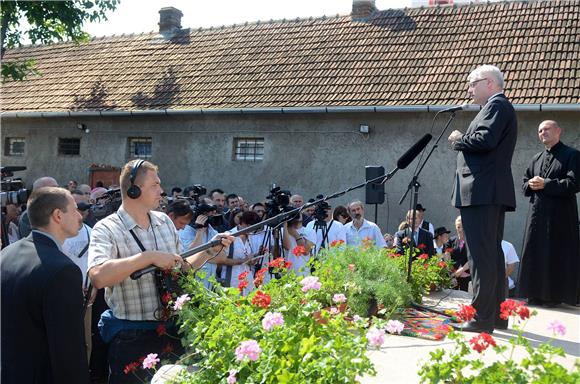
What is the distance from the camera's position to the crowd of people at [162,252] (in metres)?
3.11

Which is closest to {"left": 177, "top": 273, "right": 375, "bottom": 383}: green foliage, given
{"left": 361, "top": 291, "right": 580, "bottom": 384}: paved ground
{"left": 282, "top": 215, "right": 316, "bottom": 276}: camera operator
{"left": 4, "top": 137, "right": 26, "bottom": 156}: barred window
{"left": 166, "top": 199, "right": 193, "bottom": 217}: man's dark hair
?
{"left": 361, "top": 291, "right": 580, "bottom": 384}: paved ground

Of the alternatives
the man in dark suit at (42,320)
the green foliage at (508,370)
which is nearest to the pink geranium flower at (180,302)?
the man in dark suit at (42,320)

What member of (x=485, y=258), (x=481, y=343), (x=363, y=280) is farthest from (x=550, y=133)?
(x=481, y=343)

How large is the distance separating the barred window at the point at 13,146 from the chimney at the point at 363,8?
11116mm

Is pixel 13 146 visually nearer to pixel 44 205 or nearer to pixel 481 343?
pixel 44 205

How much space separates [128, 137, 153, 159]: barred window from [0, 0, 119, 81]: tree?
334 centimetres

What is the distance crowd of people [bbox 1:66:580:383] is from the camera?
311cm

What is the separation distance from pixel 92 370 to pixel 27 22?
1107 cm

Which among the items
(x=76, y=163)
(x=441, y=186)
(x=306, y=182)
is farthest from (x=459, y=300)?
(x=76, y=163)

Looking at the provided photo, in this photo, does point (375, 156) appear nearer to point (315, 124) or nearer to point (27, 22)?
point (315, 124)

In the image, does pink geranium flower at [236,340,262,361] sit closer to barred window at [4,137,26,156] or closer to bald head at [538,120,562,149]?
bald head at [538,120,562,149]

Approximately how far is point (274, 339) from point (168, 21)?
19223mm

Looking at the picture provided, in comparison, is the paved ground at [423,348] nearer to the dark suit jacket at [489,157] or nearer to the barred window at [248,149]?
the dark suit jacket at [489,157]

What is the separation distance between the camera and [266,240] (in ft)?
23.4
